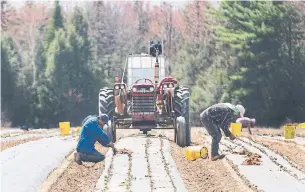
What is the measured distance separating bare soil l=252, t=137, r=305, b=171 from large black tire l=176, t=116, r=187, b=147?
2.91 m

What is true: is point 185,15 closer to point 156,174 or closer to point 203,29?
point 203,29

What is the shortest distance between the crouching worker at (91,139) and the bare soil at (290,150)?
512 centimetres

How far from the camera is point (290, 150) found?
24.0 meters

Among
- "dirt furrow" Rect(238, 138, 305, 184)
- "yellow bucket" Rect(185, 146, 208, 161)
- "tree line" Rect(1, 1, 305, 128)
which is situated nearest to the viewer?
"dirt furrow" Rect(238, 138, 305, 184)

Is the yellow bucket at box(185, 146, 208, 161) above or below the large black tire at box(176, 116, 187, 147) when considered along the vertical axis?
below

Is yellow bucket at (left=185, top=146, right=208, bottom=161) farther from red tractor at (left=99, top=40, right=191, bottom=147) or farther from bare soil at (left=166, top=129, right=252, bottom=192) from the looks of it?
red tractor at (left=99, top=40, right=191, bottom=147)

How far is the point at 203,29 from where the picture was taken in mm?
67688

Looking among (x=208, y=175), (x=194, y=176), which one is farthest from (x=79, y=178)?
(x=208, y=175)

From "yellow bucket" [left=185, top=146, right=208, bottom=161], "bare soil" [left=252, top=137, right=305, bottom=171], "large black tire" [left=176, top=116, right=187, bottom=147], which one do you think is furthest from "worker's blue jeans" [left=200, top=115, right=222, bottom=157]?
"large black tire" [left=176, top=116, right=187, bottom=147]

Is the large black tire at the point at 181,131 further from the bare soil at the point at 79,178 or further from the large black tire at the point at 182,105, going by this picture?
the bare soil at the point at 79,178

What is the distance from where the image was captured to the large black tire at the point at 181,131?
2408 cm

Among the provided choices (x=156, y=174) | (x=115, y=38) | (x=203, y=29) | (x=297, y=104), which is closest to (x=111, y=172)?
(x=156, y=174)

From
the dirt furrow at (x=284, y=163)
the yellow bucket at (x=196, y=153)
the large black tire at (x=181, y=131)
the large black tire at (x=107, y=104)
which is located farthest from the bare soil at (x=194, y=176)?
the large black tire at (x=107, y=104)

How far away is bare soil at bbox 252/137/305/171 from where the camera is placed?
813 inches
